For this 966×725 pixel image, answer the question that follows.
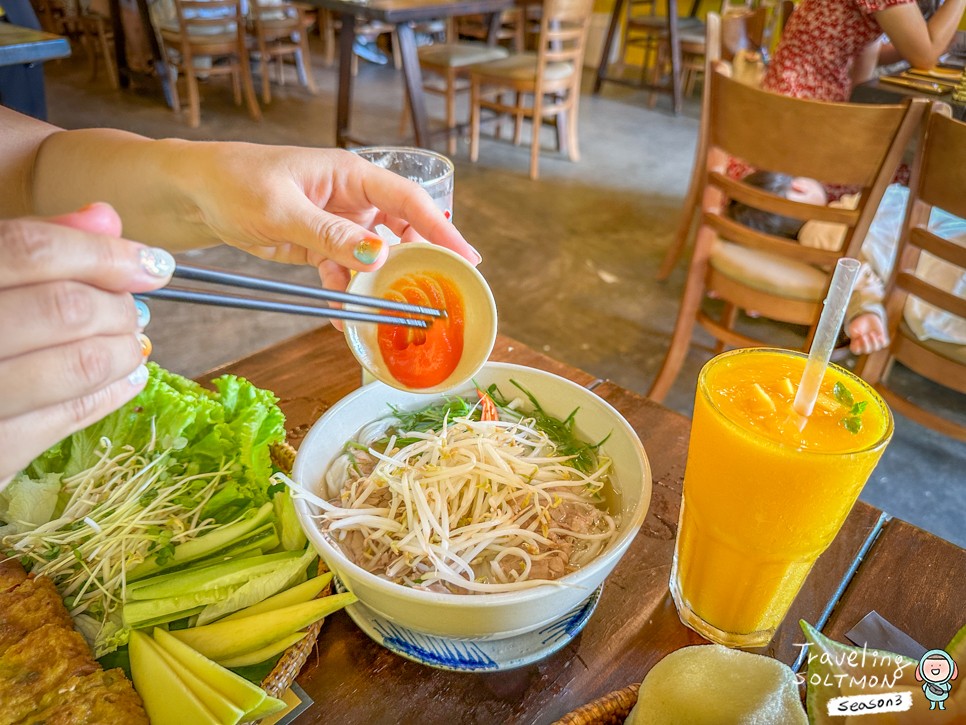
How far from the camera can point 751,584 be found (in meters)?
0.78

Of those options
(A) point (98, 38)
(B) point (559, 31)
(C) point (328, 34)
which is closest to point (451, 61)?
(B) point (559, 31)

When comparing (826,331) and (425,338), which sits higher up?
(826,331)

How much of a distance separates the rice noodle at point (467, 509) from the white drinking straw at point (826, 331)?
27 centimetres

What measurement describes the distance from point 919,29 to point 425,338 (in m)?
2.83

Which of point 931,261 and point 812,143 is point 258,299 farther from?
point 931,261

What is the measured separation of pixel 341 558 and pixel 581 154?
526cm

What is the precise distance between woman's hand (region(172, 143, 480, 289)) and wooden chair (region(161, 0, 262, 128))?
5340 mm

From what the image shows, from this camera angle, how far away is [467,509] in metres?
0.88

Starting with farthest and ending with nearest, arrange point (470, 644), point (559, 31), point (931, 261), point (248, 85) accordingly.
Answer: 1. point (248, 85)
2. point (559, 31)
3. point (931, 261)
4. point (470, 644)

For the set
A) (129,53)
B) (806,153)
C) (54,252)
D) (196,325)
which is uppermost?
(54,252)

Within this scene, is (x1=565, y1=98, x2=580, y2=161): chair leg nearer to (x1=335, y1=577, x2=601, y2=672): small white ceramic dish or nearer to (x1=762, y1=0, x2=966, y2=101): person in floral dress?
(x1=762, y1=0, x2=966, y2=101): person in floral dress

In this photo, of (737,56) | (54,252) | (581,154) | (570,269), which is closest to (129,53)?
(581,154)

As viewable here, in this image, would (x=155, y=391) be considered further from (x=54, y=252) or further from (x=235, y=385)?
(x=54, y=252)

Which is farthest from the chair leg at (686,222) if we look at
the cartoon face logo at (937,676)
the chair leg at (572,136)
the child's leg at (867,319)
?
the cartoon face logo at (937,676)
